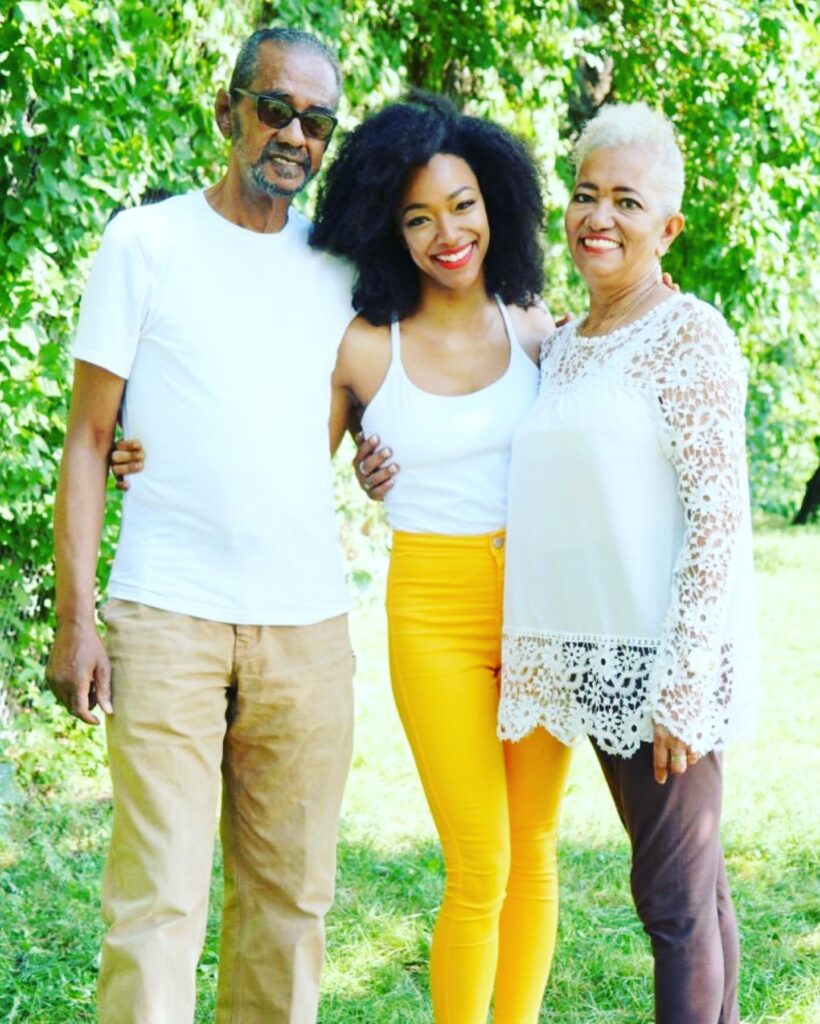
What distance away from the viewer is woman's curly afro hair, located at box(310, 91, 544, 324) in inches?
114

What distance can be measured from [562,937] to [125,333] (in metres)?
2.25

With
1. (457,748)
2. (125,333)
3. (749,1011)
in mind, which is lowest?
(749,1011)

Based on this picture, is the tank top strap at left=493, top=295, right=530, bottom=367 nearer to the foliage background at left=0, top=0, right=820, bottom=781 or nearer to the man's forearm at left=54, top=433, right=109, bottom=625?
the foliage background at left=0, top=0, right=820, bottom=781

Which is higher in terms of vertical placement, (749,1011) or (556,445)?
(556,445)

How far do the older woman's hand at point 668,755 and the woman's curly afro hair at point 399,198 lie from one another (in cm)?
106

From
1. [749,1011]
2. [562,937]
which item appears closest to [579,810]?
[562,937]

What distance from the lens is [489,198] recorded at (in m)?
3.10

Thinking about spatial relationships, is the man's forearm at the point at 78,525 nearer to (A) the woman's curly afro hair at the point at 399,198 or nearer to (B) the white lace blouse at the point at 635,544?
(A) the woman's curly afro hair at the point at 399,198

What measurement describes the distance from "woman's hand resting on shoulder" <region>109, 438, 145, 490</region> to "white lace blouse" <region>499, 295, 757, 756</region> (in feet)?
2.55

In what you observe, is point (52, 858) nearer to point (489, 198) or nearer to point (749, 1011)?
point (749, 1011)

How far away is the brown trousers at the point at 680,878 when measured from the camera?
2.60 meters

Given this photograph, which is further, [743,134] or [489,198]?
[743,134]

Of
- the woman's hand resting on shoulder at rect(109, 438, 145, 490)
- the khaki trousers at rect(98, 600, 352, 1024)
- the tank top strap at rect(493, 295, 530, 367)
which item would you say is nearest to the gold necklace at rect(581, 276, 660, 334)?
the tank top strap at rect(493, 295, 530, 367)

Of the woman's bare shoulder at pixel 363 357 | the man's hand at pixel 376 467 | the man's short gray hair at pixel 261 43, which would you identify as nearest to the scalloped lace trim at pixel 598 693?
the man's hand at pixel 376 467
